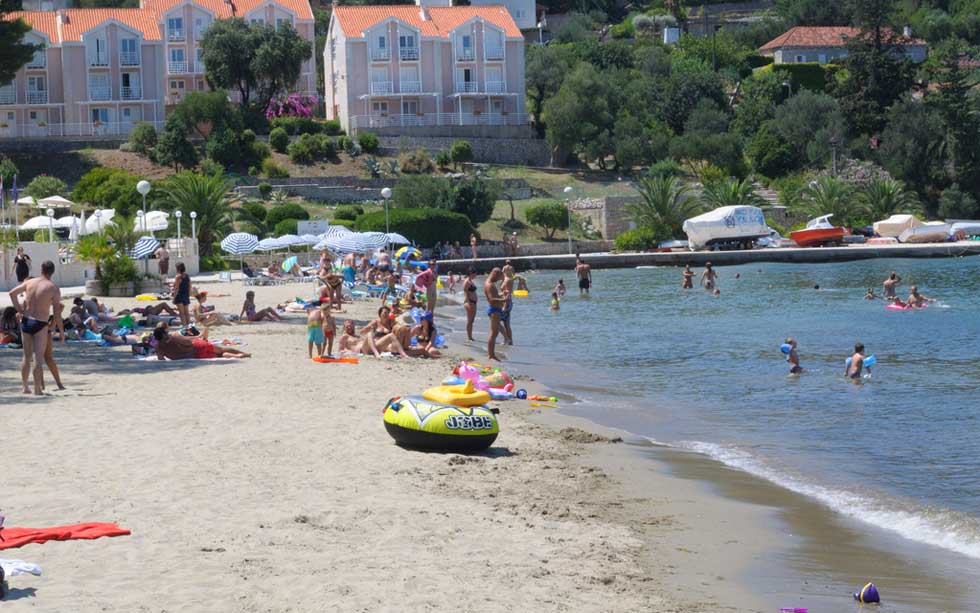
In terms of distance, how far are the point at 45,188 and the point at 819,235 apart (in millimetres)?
35334

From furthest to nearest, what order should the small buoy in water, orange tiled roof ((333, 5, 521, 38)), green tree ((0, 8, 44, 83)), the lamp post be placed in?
orange tiled roof ((333, 5, 521, 38)), the lamp post, green tree ((0, 8, 44, 83)), the small buoy in water

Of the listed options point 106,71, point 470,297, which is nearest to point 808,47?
point 106,71

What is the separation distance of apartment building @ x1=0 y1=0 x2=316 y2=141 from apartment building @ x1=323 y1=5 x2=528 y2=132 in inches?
292

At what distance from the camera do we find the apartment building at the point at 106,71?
69250 mm

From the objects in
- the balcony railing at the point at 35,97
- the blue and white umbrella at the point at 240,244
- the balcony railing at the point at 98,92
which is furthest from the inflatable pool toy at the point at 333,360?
the balcony railing at the point at 35,97

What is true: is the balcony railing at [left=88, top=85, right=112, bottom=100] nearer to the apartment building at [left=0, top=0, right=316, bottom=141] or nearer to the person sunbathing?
the apartment building at [left=0, top=0, right=316, bottom=141]

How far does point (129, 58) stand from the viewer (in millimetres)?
71125

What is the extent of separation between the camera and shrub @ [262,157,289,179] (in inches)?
2375

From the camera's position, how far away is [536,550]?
818 centimetres

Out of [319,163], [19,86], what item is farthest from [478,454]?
[19,86]

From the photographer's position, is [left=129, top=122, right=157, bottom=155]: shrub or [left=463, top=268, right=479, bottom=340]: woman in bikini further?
[left=129, top=122, right=157, bottom=155]: shrub

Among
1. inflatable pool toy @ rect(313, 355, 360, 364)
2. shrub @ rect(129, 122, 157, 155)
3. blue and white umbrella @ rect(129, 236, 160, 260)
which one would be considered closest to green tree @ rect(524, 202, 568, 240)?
shrub @ rect(129, 122, 157, 155)

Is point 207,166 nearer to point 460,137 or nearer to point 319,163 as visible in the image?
point 319,163

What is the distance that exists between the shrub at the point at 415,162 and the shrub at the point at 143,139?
42.2 feet
